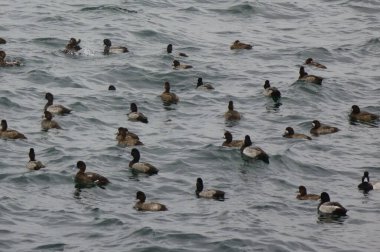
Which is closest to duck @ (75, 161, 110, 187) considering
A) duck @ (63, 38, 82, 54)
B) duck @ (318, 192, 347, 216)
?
duck @ (318, 192, 347, 216)

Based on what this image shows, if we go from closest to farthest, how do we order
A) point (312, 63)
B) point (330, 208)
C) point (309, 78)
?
point (330, 208) < point (309, 78) < point (312, 63)

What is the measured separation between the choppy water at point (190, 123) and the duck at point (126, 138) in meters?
0.46

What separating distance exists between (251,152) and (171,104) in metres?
8.61

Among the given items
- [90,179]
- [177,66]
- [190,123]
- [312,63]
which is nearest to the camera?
[90,179]

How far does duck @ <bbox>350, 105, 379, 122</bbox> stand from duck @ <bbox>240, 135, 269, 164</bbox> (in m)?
7.19

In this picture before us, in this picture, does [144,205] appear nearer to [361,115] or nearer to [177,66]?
[361,115]

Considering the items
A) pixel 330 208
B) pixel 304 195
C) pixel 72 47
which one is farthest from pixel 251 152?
pixel 72 47

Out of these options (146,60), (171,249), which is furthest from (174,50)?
(171,249)

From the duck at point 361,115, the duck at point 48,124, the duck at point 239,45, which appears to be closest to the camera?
the duck at point 48,124

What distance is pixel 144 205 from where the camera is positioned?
34.4m

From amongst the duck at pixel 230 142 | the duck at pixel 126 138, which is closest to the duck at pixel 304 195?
the duck at pixel 230 142

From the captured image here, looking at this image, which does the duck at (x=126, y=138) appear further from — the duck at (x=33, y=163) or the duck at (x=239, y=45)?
the duck at (x=239, y=45)

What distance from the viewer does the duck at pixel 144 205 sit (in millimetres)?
34312

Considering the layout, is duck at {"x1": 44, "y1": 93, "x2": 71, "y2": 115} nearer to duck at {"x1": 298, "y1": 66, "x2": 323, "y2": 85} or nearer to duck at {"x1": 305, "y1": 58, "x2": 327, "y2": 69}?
duck at {"x1": 298, "y1": 66, "x2": 323, "y2": 85}
